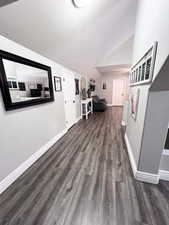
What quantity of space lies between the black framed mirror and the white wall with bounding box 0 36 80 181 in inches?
3.8

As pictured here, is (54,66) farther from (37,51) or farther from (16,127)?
(16,127)

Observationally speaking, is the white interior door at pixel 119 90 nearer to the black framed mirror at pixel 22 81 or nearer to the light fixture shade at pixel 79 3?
the black framed mirror at pixel 22 81

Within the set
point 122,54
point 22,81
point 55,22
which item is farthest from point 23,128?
point 122,54

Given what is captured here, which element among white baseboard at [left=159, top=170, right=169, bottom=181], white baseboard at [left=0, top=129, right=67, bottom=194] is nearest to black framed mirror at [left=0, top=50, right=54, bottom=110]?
white baseboard at [left=0, top=129, right=67, bottom=194]

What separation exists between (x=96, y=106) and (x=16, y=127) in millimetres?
5195

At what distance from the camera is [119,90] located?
8031mm

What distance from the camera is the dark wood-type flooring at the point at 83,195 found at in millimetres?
1153

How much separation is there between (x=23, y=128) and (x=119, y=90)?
7527 millimetres

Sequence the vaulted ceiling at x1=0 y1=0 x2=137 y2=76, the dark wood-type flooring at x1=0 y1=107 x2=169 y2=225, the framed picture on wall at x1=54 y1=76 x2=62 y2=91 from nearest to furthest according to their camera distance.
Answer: the dark wood-type flooring at x1=0 y1=107 x2=169 y2=225, the vaulted ceiling at x1=0 y1=0 x2=137 y2=76, the framed picture on wall at x1=54 y1=76 x2=62 y2=91

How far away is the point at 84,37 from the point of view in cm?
264

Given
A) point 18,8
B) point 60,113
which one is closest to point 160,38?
point 18,8

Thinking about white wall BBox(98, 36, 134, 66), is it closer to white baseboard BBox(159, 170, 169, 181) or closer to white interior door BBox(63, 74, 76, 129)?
white interior door BBox(63, 74, 76, 129)

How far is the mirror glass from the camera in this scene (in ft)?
5.09

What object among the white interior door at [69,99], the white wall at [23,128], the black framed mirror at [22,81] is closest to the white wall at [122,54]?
the white interior door at [69,99]
